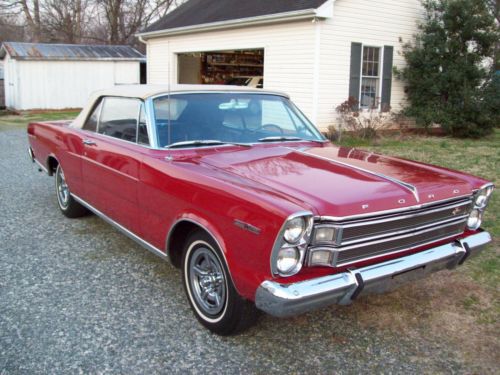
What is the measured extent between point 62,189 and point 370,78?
9633 millimetres

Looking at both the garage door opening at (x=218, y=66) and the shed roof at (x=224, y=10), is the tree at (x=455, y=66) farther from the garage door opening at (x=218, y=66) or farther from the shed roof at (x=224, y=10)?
the garage door opening at (x=218, y=66)

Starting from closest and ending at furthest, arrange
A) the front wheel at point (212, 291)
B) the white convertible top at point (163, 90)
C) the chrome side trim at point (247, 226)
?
the chrome side trim at point (247, 226) → the front wheel at point (212, 291) → the white convertible top at point (163, 90)

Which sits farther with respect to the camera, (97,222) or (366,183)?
(97,222)

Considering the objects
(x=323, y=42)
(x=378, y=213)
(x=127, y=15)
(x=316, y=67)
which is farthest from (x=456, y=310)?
(x=127, y=15)

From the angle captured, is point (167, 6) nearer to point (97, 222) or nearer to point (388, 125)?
point (388, 125)

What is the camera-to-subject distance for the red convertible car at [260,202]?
2809 millimetres

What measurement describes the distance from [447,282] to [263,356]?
6.37ft

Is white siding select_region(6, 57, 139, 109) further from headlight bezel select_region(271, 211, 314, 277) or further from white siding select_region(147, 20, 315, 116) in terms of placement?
headlight bezel select_region(271, 211, 314, 277)

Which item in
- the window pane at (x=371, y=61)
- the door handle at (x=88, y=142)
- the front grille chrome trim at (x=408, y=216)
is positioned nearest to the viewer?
the front grille chrome trim at (x=408, y=216)

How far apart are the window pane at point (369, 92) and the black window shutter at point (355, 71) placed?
0.38m

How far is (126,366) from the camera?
2965mm

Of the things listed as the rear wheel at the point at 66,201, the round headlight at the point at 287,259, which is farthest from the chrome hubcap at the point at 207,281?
the rear wheel at the point at 66,201

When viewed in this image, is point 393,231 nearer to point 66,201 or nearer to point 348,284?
point 348,284

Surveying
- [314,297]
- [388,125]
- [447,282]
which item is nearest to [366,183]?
[314,297]
